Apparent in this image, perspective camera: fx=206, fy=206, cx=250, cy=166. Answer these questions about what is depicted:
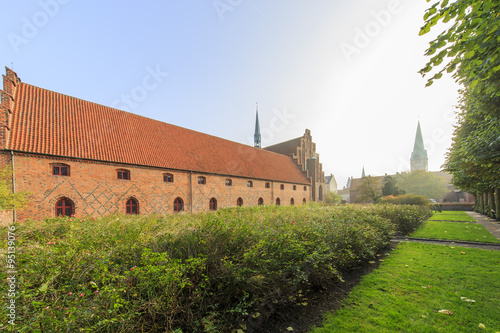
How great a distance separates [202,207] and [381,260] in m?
15.9

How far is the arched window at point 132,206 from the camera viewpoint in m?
15.4

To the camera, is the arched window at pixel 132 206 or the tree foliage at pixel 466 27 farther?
the arched window at pixel 132 206

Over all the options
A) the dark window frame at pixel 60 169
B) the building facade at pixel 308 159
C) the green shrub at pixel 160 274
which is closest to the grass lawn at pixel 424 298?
the green shrub at pixel 160 274

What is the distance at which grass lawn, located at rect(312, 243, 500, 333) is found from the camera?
3.23 metres

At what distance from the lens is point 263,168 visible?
2811 centimetres

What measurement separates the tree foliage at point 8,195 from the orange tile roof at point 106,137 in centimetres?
153

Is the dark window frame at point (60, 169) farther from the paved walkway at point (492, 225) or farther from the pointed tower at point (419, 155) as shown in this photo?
the pointed tower at point (419, 155)

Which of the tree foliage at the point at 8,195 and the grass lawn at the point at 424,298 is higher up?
the tree foliage at the point at 8,195

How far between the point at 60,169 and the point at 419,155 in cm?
9665

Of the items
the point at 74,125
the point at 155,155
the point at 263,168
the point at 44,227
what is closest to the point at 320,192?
the point at 263,168

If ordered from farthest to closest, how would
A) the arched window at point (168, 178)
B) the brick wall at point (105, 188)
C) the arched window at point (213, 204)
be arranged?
the arched window at point (213, 204)
the arched window at point (168, 178)
the brick wall at point (105, 188)

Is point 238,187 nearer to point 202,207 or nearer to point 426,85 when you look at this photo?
point 202,207

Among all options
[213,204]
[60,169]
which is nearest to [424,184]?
[213,204]

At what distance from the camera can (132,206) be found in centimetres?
1563
